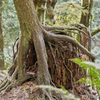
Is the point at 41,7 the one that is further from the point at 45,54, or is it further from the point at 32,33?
the point at 45,54

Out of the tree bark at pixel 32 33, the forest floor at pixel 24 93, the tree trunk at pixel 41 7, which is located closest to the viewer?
the tree bark at pixel 32 33

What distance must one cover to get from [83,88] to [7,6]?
16.1ft

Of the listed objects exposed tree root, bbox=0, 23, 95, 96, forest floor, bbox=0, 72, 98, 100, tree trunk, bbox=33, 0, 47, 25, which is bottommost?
forest floor, bbox=0, 72, 98, 100

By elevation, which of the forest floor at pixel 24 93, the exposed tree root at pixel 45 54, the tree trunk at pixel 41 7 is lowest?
the forest floor at pixel 24 93

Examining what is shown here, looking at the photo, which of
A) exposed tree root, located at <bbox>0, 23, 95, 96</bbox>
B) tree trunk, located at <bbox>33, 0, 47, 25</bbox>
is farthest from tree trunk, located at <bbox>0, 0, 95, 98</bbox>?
tree trunk, located at <bbox>33, 0, 47, 25</bbox>

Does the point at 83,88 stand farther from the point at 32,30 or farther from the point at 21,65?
the point at 32,30

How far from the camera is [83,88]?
3.17m

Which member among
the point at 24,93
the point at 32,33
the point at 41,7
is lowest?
the point at 24,93

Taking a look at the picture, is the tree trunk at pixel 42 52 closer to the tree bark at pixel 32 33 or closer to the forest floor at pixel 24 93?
the tree bark at pixel 32 33

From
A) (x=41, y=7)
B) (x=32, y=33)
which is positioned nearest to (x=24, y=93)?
(x=32, y=33)

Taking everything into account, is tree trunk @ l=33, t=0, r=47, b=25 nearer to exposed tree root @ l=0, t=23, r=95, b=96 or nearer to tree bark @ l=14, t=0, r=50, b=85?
exposed tree root @ l=0, t=23, r=95, b=96

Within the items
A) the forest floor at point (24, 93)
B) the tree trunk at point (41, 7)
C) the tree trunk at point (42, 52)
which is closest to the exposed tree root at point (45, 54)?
the tree trunk at point (42, 52)

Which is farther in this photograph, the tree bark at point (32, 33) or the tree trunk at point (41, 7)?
the tree trunk at point (41, 7)

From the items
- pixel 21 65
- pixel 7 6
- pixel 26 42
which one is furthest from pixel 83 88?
pixel 7 6
